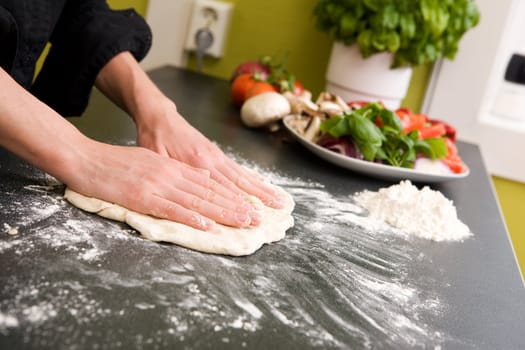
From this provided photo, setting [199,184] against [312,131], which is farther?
[312,131]

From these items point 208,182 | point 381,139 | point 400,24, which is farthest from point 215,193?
point 400,24

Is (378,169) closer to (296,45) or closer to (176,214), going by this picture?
(176,214)

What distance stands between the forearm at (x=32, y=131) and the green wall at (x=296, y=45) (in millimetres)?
1127

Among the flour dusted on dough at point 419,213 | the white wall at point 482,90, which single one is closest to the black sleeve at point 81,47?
the flour dusted on dough at point 419,213

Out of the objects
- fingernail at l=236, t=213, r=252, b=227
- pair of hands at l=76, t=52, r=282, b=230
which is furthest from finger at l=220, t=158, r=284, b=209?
fingernail at l=236, t=213, r=252, b=227

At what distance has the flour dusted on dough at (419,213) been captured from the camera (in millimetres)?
850

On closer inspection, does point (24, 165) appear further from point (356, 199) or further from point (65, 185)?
point (356, 199)

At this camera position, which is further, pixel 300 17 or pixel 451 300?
pixel 300 17

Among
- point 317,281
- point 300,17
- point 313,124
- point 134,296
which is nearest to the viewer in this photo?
point 134,296

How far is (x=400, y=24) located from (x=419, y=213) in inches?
26.3

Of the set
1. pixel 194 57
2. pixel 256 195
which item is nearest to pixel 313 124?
pixel 256 195

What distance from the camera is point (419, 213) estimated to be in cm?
86

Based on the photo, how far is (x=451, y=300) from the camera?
660 millimetres

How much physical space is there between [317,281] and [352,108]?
676mm
